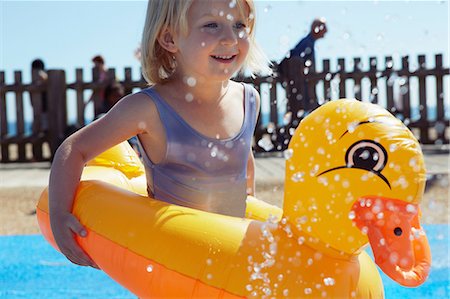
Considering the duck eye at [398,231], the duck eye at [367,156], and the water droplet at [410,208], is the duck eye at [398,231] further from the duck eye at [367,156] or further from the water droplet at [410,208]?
the duck eye at [367,156]

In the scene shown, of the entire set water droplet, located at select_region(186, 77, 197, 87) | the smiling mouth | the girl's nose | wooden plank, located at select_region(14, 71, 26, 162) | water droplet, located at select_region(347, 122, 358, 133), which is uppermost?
the girl's nose

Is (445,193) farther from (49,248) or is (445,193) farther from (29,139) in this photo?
(29,139)

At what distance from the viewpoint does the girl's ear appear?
7.39 ft

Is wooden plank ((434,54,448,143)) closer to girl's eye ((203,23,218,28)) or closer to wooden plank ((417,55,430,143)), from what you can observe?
wooden plank ((417,55,430,143))

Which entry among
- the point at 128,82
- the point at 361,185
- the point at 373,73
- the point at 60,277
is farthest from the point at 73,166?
the point at 128,82

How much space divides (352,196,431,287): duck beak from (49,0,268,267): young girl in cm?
59

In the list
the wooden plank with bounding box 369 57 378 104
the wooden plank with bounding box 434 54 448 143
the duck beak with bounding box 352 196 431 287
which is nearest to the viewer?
the duck beak with bounding box 352 196 431 287

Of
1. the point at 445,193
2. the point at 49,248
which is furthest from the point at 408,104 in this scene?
the point at 49,248

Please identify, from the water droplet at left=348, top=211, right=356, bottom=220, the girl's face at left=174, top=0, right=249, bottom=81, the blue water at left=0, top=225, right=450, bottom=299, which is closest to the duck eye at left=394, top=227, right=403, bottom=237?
the water droplet at left=348, top=211, right=356, bottom=220

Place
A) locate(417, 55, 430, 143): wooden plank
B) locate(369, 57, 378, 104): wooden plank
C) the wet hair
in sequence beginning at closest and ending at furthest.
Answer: locate(369, 57, 378, 104): wooden plank, locate(417, 55, 430, 143): wooden plank, the wet hair

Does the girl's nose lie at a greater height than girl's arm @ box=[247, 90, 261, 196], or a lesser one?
greater

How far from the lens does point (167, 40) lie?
2.27m

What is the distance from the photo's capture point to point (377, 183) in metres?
1.76

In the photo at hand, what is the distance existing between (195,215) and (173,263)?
0.51 feet
